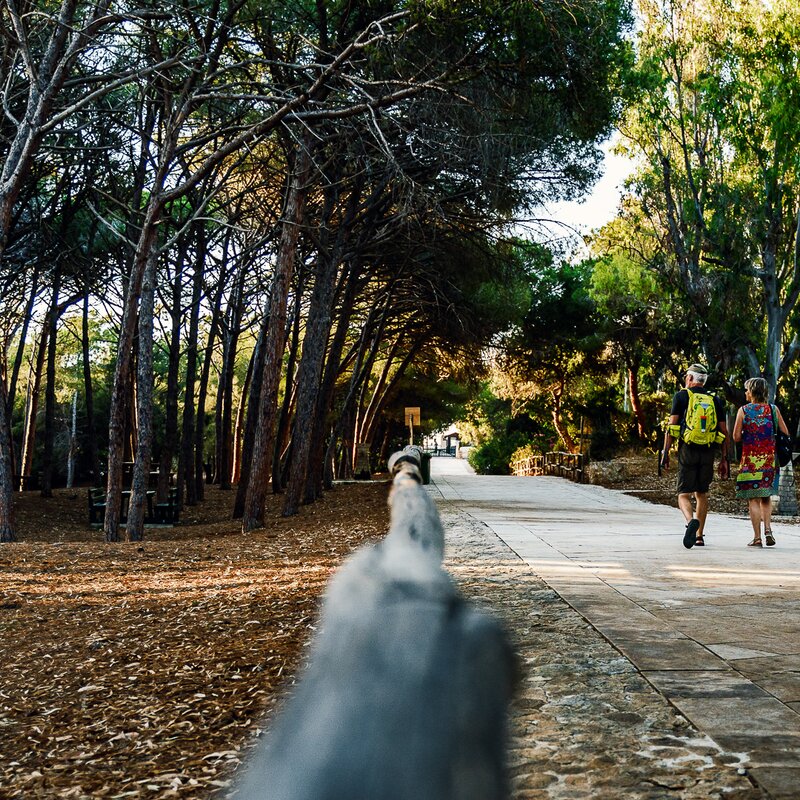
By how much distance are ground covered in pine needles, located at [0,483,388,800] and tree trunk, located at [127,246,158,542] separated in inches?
73.7

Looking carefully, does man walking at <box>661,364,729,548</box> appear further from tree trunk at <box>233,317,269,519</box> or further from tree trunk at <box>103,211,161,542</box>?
tree trunk at <box>233,317,269,519</box>

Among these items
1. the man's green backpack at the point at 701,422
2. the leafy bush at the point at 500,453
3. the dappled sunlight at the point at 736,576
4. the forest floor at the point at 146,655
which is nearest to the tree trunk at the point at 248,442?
the forest floor at the point at 146,655

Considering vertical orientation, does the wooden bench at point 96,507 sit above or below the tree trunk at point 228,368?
below

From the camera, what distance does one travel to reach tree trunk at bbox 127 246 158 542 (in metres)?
13.8

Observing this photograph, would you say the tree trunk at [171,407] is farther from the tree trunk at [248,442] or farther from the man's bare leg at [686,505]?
the man's bare leg at [686,505]

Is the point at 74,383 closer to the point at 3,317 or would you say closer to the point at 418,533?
the point at 3,317

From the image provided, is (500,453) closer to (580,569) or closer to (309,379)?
(309,379)

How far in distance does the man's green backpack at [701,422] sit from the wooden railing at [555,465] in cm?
2127

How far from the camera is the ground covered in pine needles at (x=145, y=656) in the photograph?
3.73 metres

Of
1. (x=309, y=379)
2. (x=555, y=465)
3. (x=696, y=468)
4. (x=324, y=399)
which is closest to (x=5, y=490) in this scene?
(x=309, y=379)

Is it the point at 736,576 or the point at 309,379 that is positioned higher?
the point at 309,379

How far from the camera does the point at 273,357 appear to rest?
14164 mm

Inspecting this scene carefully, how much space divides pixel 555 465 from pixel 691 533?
30.0 meters

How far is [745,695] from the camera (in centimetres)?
365
